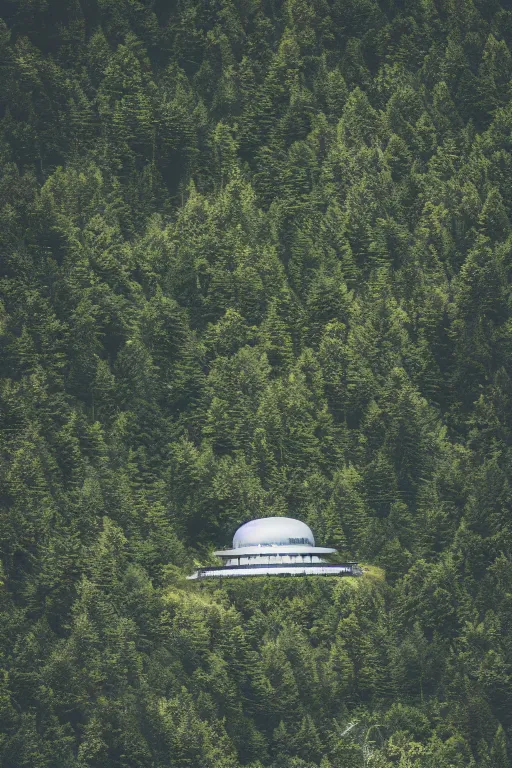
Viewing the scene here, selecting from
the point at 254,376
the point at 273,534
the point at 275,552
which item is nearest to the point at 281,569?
the point at 275,552

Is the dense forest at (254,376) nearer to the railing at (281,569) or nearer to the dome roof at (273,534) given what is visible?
the railing at (281,569)

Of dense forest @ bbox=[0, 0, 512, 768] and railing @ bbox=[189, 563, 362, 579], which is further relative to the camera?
dense forest @ bbox=[0, 0, 512, 768]

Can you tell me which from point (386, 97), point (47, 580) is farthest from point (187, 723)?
point (386, 97)

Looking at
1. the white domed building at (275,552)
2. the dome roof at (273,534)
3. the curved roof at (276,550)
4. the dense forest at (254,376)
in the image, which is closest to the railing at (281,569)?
the white domed building at (275,552)

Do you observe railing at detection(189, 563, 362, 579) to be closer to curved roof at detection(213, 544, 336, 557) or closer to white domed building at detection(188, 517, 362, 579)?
white domed building at detection(188, 517, 362, 579)

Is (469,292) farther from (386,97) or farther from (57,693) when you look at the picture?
(57,693)

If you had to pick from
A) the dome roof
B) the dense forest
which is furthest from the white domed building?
the dense forest
